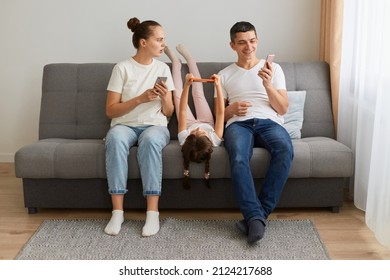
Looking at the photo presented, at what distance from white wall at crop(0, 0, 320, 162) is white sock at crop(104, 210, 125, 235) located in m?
1.38

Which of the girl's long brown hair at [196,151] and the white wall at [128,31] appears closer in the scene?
the girl's long brown hair at [196,151]

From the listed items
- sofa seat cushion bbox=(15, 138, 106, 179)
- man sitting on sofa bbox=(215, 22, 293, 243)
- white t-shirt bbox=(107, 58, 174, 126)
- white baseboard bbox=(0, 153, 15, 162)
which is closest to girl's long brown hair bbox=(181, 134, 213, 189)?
man sitting on sofa bbox=(215, 22, 293, 243)

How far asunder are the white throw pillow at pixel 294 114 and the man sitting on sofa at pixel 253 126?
4.9 inches

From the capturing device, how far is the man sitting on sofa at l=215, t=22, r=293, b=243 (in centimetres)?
275

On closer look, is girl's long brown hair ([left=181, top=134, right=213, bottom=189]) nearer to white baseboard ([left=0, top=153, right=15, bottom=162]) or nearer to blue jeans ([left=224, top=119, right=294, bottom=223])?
blue jeans ([left=224, top=119, right=294, bottom=223])

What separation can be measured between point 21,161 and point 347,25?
198 centimetres

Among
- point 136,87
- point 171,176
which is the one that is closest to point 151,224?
point 171,176

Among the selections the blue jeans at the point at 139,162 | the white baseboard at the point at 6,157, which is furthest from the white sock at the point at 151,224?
the white baseboard at the point at 6,157

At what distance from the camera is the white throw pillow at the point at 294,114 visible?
10.8ft

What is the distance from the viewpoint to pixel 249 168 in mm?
2820

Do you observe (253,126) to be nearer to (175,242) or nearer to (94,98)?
(175,242)

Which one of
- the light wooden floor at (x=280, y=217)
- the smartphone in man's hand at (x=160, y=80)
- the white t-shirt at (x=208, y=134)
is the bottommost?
the light wooden floor at (x=280, y=217)

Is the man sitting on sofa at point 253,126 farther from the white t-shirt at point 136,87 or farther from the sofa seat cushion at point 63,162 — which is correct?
the sofa seat cushion at point 63,162
